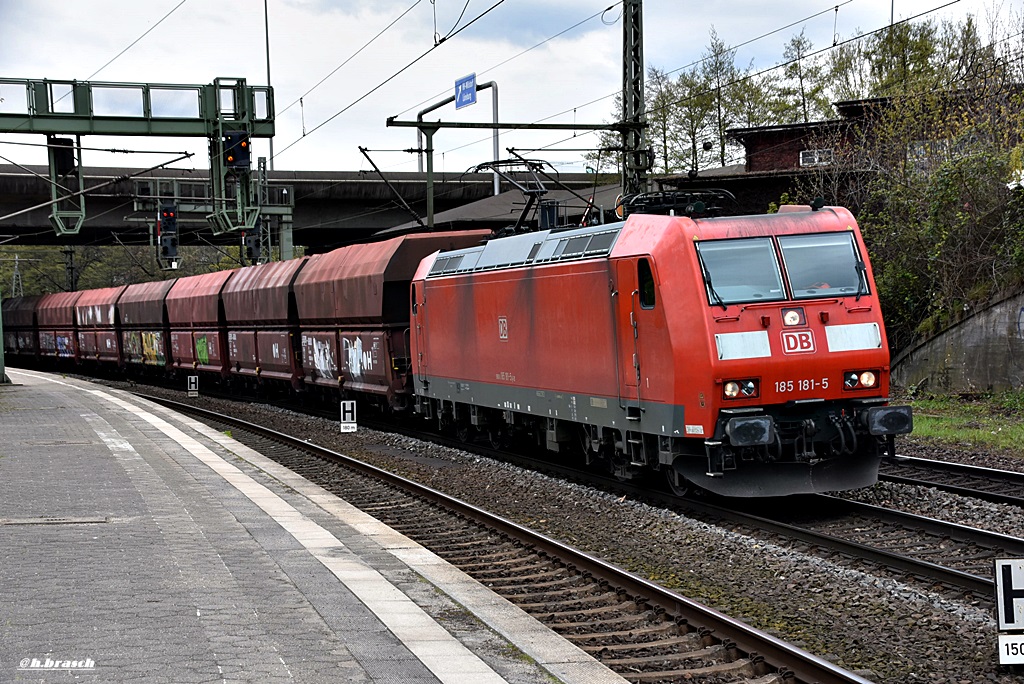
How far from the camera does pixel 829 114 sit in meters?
52.8

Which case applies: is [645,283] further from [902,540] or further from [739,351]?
[902,540]

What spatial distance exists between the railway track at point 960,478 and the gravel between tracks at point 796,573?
0.83ft

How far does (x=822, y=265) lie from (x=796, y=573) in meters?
3.95

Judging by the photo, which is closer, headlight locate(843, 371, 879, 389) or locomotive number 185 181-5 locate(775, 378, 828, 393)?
locomotive number 185 181-5 locate(775, 378, 828, 393)

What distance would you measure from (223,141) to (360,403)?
7389 mm

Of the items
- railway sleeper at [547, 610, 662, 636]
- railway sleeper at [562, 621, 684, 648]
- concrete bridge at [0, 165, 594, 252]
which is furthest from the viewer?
concrete bridge at [0, 165, 594, 252]

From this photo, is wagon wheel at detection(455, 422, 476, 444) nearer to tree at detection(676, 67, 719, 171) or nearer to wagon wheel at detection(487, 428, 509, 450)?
wagon wheel at detection(487, 428, 509, 450)

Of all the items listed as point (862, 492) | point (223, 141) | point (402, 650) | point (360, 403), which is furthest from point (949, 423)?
point (223, 141)

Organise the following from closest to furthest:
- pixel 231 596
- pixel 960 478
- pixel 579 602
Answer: pixel 231 596 → pixel 579 602 → pixel 960 478

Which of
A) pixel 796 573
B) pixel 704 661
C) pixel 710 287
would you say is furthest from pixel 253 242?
pixel 704 661

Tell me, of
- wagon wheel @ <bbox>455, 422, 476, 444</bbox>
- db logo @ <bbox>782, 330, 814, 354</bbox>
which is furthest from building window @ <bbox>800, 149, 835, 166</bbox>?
db logo @ <bbox>782, 330, 814, 354</bbox>

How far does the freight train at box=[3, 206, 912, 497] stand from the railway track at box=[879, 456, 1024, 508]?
1.27 m

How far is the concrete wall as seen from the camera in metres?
22.1

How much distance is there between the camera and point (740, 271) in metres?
11.8
